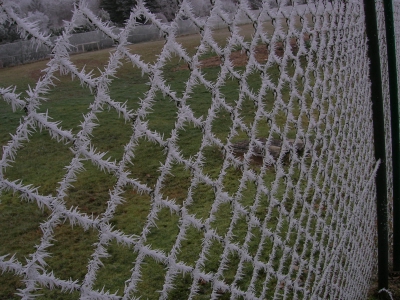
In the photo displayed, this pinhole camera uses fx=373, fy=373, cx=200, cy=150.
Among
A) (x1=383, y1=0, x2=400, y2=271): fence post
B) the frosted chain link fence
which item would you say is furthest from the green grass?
(x1=383, y1=0, x2=400, y2=271): fence post

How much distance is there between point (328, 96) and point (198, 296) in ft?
6.27

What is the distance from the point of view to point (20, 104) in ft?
2.39

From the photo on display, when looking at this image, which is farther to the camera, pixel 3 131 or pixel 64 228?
pixel 3 131

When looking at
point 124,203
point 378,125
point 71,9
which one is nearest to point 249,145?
point 71,9

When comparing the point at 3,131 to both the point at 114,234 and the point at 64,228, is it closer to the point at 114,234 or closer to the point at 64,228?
the point at 64,228

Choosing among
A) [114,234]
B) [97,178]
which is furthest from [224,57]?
[97,178]

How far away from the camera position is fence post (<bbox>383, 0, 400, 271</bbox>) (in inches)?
98.6

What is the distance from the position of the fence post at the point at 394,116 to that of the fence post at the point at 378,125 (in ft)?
0.90

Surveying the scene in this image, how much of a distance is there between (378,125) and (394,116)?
42 cm

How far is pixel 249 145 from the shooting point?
145 centimetres

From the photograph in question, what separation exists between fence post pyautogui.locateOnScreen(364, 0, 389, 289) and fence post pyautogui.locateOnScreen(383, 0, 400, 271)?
10.8 inches

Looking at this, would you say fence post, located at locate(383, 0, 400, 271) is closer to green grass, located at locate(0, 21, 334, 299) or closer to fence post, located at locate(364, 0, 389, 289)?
fence post, located at locate(364, 0, 389, 289)

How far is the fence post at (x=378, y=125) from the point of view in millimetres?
2240

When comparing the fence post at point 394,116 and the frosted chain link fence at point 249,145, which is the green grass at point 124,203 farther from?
the fence post at point 394,116
